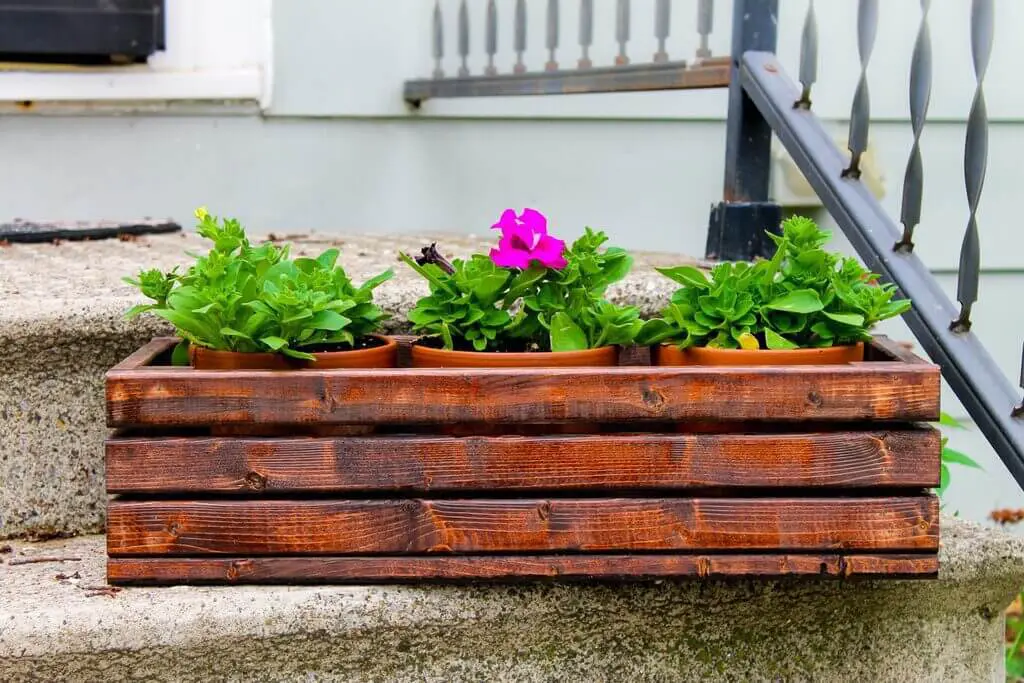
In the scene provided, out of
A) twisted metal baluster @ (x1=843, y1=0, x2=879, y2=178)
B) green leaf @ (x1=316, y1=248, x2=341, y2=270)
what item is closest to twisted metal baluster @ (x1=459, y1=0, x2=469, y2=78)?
twisted metal baluster @ (x1=843, y1=0, x2=879, y2=178)

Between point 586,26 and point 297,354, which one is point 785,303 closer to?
point 297,354

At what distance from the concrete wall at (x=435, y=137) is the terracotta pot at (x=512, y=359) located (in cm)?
141

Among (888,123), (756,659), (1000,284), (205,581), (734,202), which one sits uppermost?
(888,123)

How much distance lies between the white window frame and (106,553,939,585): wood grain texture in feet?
4.87

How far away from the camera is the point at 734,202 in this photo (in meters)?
1.77

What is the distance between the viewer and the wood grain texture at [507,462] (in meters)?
1.13

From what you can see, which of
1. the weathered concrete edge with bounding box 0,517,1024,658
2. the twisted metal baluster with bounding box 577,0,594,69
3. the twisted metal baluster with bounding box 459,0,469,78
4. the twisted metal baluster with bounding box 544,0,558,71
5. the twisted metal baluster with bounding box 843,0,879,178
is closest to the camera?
the weathered concrete edge with bounding box 0,517,1024,658

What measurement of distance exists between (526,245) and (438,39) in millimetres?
1480

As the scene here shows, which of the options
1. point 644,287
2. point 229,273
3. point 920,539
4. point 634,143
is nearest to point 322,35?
point 634,143

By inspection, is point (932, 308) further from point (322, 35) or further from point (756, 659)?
point (322, 35)

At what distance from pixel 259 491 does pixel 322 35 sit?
1600mm

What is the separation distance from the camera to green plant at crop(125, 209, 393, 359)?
3.71ft

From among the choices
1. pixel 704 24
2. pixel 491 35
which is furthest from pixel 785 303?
pixel 491 35

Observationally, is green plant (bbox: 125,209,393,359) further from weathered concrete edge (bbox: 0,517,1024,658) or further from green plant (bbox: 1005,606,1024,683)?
green plant (bbox: 1005,606,1024,683)
